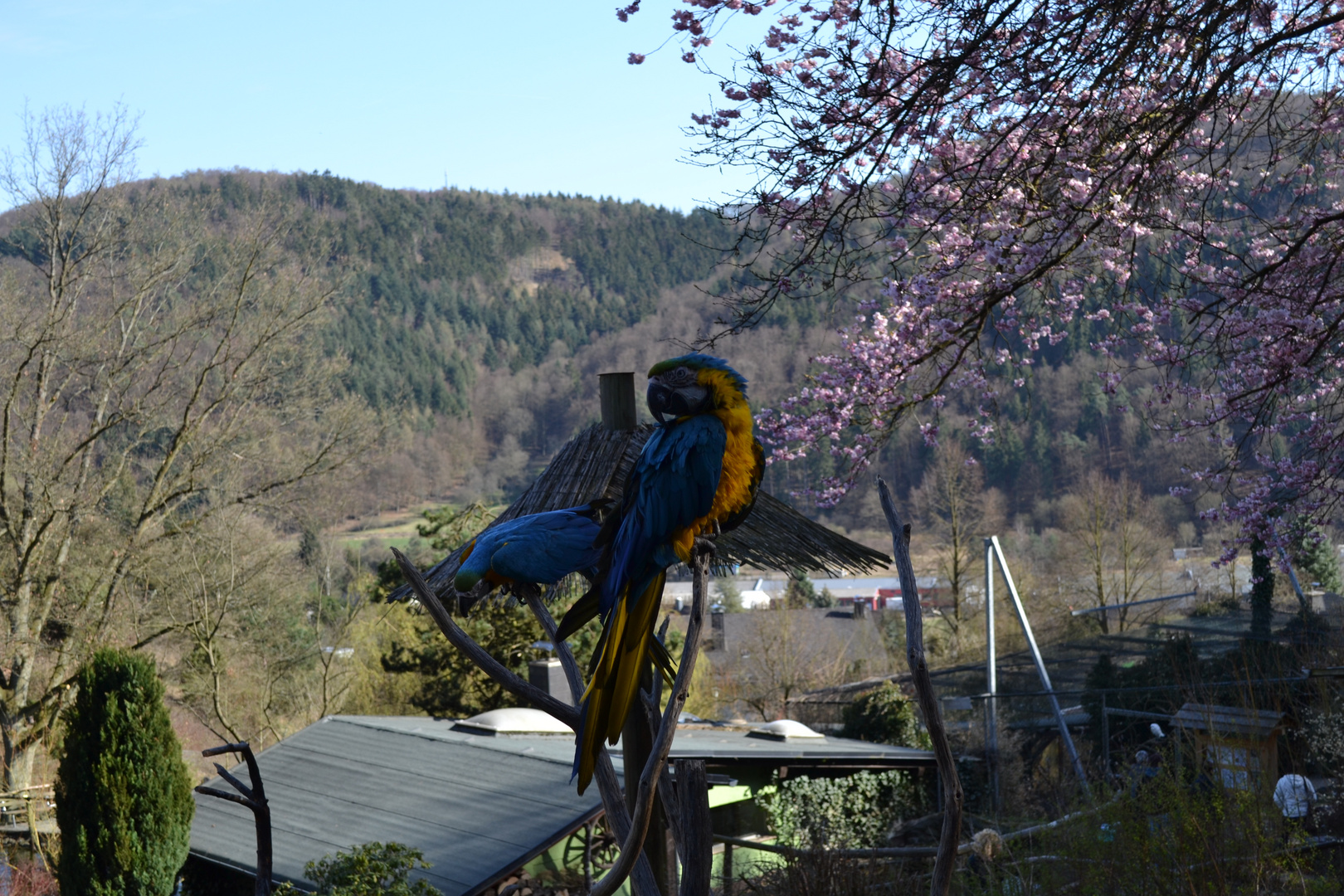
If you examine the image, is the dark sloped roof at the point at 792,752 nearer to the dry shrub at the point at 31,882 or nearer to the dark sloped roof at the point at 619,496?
the dark sloped roof at the point at 619,496

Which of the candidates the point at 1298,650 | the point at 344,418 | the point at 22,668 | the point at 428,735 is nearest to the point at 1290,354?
the point at 1298,650

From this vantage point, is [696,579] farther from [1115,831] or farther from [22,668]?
[22,668]

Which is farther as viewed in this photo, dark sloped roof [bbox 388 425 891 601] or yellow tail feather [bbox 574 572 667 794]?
dark sloped roof [bbox 388 425 891 601]

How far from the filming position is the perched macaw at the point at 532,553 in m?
2.42

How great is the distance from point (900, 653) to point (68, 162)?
22.8 m

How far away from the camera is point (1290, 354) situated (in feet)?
18.4

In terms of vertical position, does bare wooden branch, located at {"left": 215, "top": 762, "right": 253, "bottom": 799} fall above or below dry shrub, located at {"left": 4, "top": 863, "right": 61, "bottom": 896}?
above

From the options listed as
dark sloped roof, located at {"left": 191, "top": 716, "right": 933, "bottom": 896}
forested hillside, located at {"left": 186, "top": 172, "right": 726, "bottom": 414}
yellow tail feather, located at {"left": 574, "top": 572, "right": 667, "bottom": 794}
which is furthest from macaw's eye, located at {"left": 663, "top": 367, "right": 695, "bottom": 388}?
forested hillside, located at {"left": 186, "top": 172, "right": 726, "bottom": 414}

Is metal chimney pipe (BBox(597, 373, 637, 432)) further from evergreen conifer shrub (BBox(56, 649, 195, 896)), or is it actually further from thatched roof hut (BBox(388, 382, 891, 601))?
evergreen conifer shrub (BBox(56, 649, 195, 896))

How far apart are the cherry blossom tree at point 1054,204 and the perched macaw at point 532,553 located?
89.6 inches

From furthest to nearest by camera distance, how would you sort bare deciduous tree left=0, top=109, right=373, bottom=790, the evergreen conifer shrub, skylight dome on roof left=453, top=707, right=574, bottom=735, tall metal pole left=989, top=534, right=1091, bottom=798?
bare deciduous tree left=0, top=109, right=373, bottom=790 < skylight dome on roof left=453, top=707, right=574, bottom=735 < the evergreen conifer shrub < tall metal pole left=989, top=534, right=1091, bottom=798

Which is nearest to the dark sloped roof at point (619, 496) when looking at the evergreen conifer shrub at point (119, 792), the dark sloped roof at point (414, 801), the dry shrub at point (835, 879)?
the dry shrub at point (835, 879)

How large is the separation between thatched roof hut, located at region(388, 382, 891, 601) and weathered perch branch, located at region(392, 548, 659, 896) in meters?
1.61

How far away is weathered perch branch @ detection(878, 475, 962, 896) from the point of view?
2.48m
